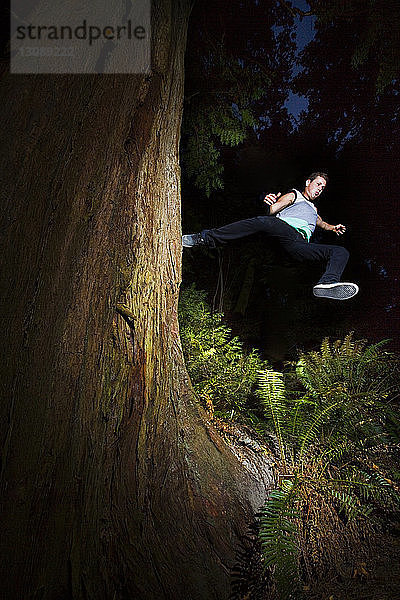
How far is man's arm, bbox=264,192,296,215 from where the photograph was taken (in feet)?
11.6

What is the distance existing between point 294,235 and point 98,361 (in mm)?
2736

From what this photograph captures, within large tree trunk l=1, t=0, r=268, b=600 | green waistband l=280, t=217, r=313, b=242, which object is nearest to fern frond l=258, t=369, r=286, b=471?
large tree trunk l=1, t=0, r=268, b=600

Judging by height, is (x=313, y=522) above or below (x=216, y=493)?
below

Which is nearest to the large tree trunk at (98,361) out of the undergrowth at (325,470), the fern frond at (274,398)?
the undergrowth at (325,470)

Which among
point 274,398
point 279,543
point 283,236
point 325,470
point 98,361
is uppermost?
point 283,236

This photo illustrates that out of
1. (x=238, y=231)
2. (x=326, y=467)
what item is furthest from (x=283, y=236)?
(x=326, y=467)

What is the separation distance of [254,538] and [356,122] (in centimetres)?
1166

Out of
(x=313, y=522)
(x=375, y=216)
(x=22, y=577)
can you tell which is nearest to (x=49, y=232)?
(x=22, y=577)

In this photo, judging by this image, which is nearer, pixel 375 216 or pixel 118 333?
pixel 118 333

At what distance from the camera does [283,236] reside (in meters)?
3.64

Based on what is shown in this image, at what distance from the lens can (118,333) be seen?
162 cm

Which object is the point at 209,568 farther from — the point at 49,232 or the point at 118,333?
the point at 49,232

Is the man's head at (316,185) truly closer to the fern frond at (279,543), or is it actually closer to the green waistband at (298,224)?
the green waistband at (298,224)

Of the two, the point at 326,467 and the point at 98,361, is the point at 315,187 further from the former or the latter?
the point at 98,361
